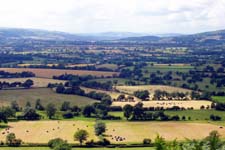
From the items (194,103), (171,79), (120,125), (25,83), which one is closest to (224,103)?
(194,103)

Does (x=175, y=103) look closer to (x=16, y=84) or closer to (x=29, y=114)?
(x=29, y=114)

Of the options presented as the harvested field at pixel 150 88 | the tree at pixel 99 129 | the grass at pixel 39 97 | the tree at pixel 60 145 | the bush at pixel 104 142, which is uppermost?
the tree at pixel 60 145

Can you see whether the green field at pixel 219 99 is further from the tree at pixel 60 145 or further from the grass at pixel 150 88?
the tree at pixel 60 145

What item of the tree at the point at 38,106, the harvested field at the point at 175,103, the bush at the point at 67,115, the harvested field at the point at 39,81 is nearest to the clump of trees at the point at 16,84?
the harvested field at the point at 39,81

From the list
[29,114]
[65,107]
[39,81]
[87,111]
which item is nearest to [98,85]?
[39,81]

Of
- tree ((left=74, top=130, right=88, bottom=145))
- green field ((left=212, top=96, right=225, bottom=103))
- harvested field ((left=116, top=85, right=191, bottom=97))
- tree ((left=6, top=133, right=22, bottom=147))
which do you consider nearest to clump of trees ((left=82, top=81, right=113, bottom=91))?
harvested field ((left=116, top=85, right=191, bottom=97))

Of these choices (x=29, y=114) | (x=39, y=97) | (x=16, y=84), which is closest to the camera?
(x=29, y=114)
